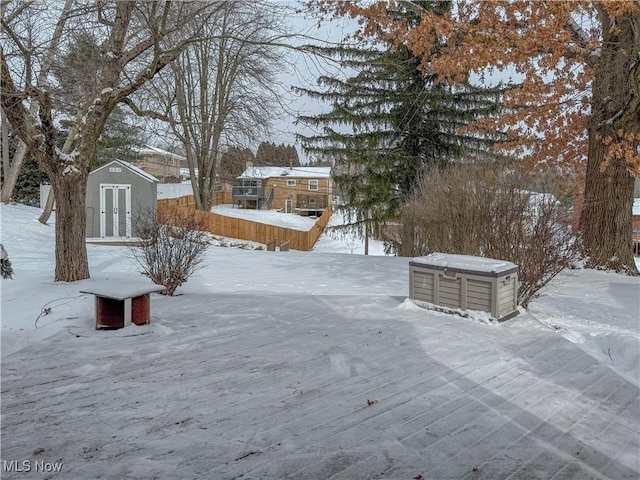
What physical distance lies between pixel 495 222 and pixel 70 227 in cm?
614

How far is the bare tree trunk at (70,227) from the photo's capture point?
660 cm

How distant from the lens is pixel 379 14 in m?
9.04

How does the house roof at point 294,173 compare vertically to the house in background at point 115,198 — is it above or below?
above

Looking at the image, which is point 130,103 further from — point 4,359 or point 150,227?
point 4,359

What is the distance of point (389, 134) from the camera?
16.1 metres

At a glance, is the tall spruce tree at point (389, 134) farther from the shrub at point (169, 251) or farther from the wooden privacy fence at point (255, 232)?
the shrub at point (169, 251)

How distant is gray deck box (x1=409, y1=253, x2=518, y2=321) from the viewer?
505cm

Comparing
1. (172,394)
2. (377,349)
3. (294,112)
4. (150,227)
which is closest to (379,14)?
(294,112)

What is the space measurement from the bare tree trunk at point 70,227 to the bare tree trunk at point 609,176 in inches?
340

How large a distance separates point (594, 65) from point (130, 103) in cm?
870

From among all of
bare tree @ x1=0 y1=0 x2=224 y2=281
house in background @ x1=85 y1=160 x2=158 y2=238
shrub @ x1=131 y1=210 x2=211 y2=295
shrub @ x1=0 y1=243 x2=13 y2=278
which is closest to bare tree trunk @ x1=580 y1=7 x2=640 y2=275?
shrub @ x1=131 y1=210 x2=211 y2=295

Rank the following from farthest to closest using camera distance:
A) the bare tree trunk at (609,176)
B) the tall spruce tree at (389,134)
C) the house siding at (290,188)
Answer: the house siding at (290,188) < the tall spruce tree at (389,134) < the bare tree trunk at (609,176)

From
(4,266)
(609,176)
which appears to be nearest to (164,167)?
(4,266)

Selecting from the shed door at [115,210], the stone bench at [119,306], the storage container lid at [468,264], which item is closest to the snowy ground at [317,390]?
the stone bench at [119,306]
